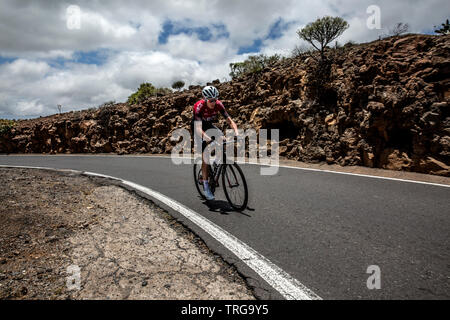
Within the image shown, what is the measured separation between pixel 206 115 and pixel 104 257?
2936mm

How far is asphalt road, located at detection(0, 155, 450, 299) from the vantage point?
217cm

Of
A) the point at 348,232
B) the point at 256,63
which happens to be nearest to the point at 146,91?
the point at 256,63

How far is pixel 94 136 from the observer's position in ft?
66.0

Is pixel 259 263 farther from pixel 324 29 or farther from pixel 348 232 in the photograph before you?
pixel 324 29

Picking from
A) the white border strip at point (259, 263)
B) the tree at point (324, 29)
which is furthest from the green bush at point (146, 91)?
the white border strip at point (259, 263)

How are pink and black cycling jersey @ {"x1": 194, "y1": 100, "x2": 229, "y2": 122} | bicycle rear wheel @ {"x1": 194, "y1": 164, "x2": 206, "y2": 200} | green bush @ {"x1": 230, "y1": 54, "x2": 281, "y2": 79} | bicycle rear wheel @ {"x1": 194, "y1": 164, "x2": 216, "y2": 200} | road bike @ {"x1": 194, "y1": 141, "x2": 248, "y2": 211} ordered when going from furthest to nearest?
green bush @ {"x1": 230, "y1": 54, "x2": 281, "y2": 79} → bicycle rear wheel @ {"x1": 194, "y1": 164, "x2": 206, "y2": 200} → bicycle rear wheel @ {"x1": 194, "y1": 164, "x2": 216, "y2": 200} → pink and black cycling jersey @ {"x1": 194, "y1": 100, "x2": 229, "y2": 122} → road bike @ {"x1": 194, "y1": 141, "x2": 248, "y2": 211}

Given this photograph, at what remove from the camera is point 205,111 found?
467cm

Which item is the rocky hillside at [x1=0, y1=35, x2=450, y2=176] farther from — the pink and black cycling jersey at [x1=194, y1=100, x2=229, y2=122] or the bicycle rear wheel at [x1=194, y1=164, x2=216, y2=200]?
the pink and black cycling jersey at [x1=194, y1=100, x2=229, y2=122]

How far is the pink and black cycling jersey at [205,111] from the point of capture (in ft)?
14.9

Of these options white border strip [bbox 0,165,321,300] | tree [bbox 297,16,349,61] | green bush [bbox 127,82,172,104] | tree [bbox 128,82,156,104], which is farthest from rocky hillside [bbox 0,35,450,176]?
tree [bbox 128,82,156,104]

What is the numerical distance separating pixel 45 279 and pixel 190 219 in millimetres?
1986

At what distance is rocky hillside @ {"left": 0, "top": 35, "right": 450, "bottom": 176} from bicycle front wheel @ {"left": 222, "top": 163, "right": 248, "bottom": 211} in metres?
5.07

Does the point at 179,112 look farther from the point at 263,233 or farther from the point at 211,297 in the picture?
the point at 211,297

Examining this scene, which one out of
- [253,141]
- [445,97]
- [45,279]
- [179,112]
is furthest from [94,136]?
[445,97]
